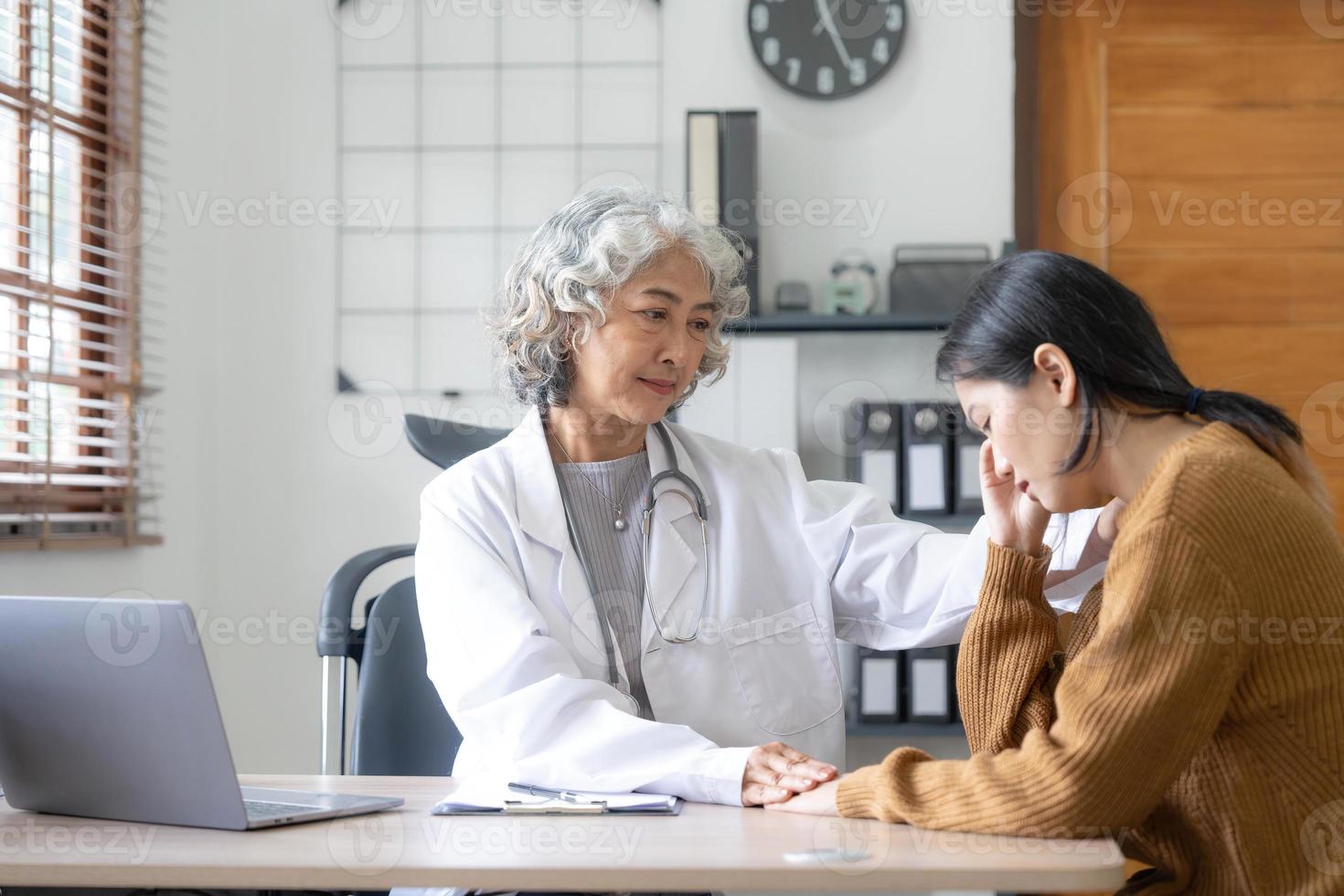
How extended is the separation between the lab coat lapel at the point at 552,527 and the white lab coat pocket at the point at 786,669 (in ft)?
0.62

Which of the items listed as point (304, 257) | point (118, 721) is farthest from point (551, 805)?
point (304, 257)

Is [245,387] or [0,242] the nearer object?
[0,242]

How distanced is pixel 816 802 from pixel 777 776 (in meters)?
0.08

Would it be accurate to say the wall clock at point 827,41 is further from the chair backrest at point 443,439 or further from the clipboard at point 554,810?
the clipboard at point 554,810

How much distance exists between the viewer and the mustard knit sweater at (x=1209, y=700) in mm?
1006

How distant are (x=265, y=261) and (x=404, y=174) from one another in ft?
1.39

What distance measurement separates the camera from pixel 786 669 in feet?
5.42

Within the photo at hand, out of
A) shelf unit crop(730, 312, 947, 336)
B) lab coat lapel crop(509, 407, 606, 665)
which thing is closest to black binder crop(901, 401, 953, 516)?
shelf unit crop(730, 312, 947, 336)

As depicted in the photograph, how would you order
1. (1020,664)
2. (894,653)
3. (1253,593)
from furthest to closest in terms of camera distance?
(894,653), (1020,664), (1253,593)

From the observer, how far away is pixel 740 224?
2930mm

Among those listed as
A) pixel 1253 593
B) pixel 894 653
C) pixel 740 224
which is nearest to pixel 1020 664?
pixel 1253 593

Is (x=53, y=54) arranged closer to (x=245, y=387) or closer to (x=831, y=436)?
(x=245, y=387)

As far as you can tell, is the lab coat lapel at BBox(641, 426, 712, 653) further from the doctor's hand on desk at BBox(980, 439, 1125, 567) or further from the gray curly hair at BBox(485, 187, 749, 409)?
the doctor's hand on desk at BBox(980, 439, 1125, 567)

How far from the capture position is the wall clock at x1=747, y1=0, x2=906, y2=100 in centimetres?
311
